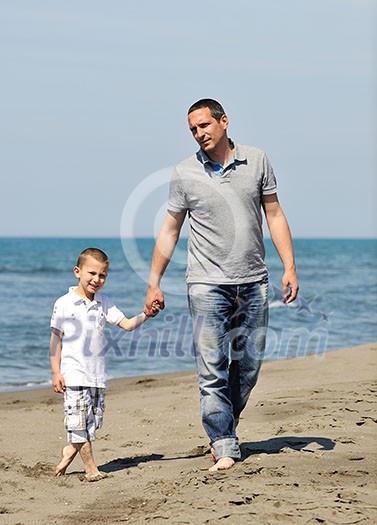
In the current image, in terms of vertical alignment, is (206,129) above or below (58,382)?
above

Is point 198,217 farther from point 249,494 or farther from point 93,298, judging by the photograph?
point 249,494

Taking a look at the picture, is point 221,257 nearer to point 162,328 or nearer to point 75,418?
point 75,418

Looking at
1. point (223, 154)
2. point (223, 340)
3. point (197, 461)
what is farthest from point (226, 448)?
point (223, 154)

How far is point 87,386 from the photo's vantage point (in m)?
5.50

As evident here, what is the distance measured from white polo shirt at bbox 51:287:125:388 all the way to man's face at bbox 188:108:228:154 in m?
1.20

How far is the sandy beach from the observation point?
13.9ft

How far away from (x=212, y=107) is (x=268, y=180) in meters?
0.55

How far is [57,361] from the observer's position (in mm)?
5531

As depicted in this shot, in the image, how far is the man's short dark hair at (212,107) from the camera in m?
5.28

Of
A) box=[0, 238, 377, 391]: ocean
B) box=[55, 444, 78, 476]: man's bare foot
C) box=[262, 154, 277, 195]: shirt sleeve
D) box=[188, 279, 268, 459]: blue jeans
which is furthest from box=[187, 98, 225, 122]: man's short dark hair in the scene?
box=[0, 238, 377, 391]: ocean

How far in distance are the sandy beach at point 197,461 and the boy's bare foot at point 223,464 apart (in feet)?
0.29

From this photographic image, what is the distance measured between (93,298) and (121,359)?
23.2 ft

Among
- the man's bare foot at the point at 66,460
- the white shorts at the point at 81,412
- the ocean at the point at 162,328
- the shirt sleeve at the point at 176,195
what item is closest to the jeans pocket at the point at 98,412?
the white shorts at the point at 81,412

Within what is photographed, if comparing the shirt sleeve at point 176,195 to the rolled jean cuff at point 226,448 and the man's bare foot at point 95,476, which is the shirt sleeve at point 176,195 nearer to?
the rolled jean cuff at point 226,448
